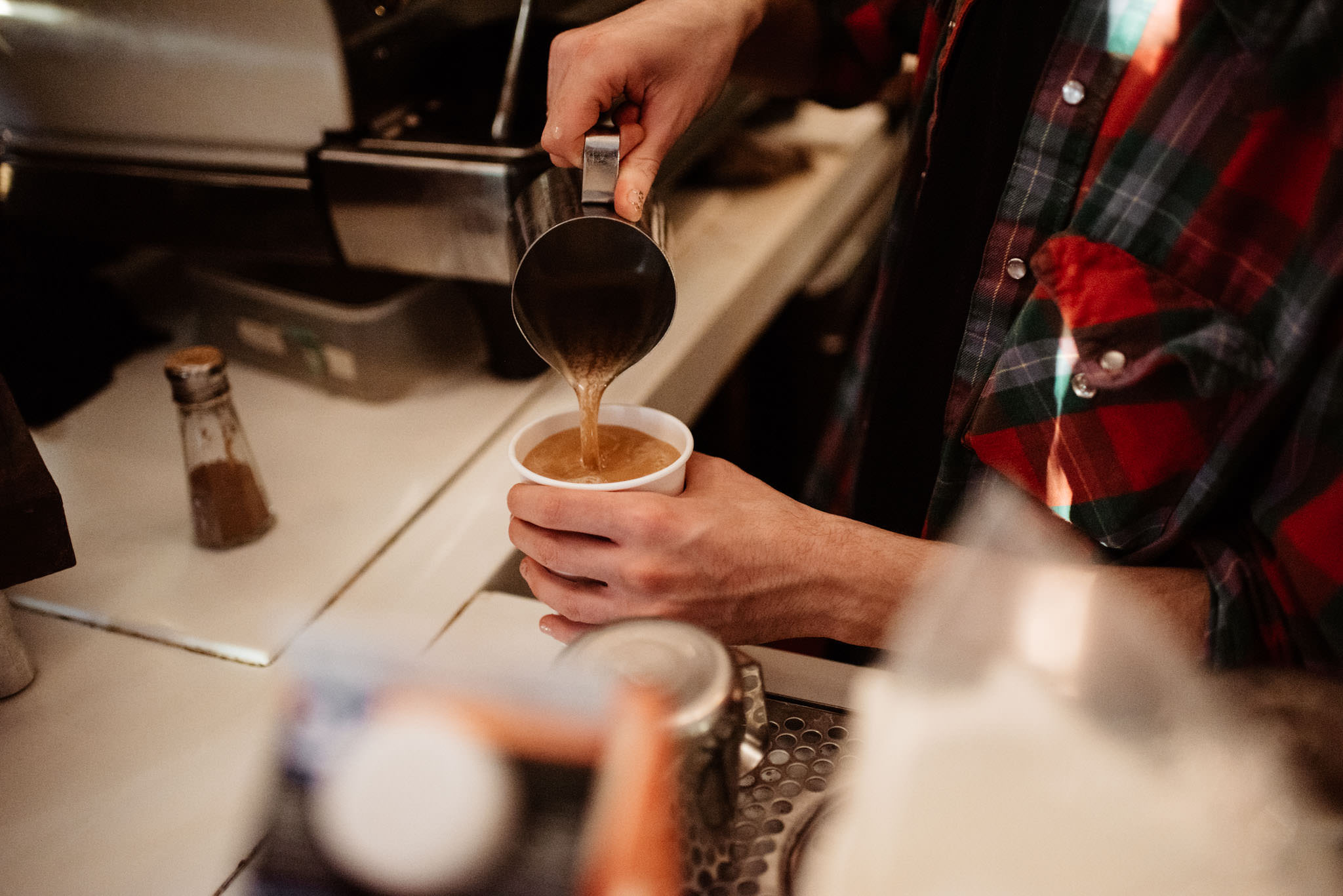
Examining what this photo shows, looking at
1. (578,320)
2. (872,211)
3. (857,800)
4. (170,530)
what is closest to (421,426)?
(170,530)

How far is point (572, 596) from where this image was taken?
2.66ft

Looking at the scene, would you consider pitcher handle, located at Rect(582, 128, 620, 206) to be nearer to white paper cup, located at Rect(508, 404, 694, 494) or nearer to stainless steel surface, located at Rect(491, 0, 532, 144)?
white paper cup, located at Rect(508, 404, 694, 494)

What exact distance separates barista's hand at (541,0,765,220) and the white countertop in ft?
1.21

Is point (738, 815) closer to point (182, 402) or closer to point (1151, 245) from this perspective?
point (1151, 245)

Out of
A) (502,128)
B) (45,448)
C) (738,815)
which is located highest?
(502,128)

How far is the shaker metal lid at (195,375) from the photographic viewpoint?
36.8 inches

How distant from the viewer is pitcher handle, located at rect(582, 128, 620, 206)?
847mm

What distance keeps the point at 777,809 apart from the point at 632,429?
Answer: 1.17 ft

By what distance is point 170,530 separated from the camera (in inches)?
42.0

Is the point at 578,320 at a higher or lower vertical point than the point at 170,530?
higher

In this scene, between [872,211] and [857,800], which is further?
[872,211]

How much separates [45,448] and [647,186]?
859mm

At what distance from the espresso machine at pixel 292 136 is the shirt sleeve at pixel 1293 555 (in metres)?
0.79

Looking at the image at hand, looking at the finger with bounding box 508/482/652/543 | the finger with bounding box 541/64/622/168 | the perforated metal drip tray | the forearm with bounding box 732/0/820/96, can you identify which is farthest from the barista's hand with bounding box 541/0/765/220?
the perforated metal drip tray
